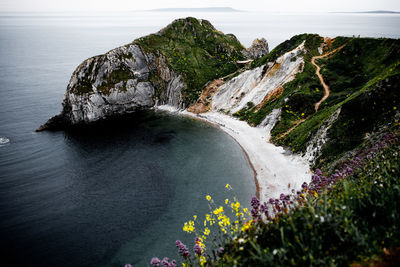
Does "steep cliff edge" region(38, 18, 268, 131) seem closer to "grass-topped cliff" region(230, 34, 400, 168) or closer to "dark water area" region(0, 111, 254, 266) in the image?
"dark water area" region(0, 111, 254, 266)

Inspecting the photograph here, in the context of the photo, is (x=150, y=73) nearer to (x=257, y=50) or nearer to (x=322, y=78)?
(x=257, y=50)

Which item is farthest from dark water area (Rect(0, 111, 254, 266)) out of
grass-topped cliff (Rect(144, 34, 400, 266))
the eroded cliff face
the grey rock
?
the grey rock

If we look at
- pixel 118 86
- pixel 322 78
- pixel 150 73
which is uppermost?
pixel 322 78

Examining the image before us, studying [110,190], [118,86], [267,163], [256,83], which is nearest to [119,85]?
[118,86]

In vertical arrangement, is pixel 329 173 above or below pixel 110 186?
above

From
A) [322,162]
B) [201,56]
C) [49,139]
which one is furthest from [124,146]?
[201,56]
